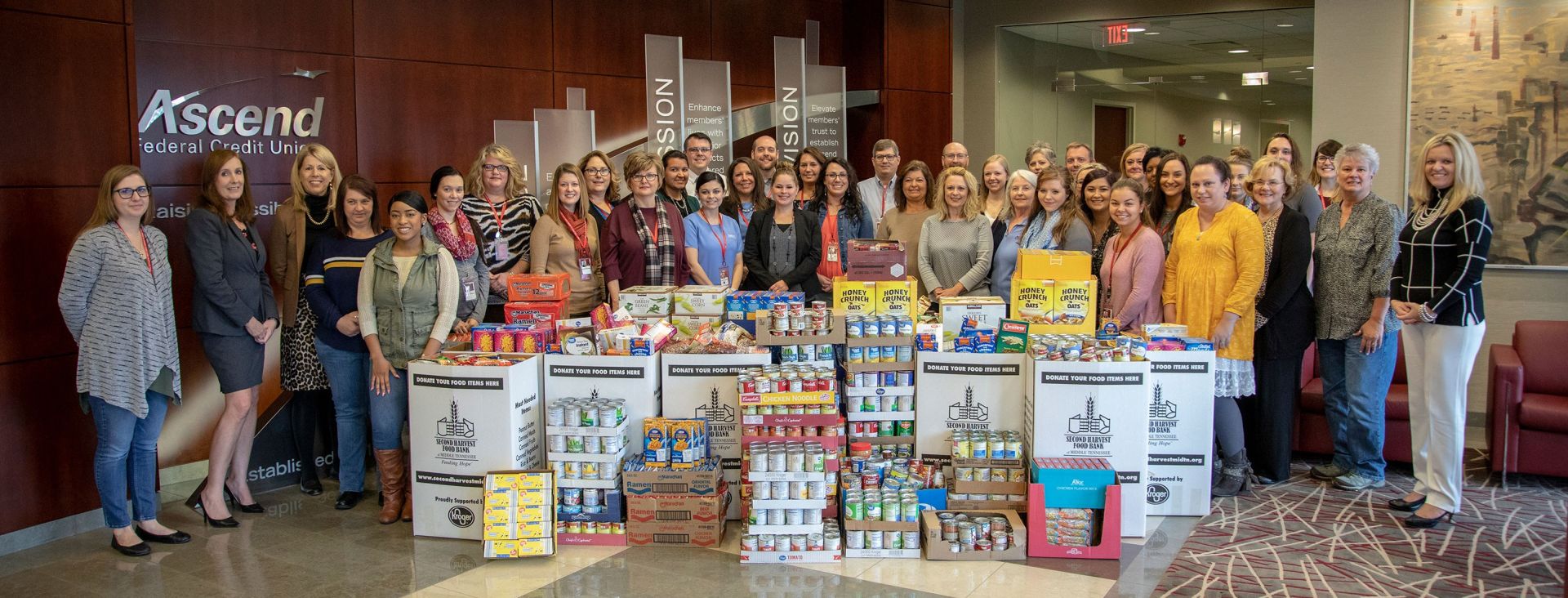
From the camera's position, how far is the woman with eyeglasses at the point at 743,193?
6.47 metres

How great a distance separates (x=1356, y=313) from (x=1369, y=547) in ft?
4.15

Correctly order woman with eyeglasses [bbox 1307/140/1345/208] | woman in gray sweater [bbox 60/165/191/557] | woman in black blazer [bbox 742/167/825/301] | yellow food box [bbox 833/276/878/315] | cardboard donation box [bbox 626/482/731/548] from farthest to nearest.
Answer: woman with eyeglasses [bbox 1307/140/1345/208]
woman in black blazer [bbox 742/167/825/301]
yellow food box [bbox 833/276/878/315]
cardboard donation box [bbox 626/482/731/548]
woman in gray sweater [bbox 60/165/191/557]

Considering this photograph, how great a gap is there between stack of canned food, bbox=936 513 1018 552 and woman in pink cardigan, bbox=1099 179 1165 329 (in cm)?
131

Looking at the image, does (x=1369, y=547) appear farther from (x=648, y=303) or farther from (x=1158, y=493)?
(x=648, y=303)

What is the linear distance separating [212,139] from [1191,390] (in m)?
5.17

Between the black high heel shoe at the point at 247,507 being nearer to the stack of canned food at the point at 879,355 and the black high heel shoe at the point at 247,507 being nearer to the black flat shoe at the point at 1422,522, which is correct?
the stack of canned food at the point at 879,355

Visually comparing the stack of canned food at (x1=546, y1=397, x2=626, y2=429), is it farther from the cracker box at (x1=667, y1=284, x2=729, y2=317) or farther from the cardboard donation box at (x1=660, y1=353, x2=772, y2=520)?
the cracker box at (x1=667, y1=284, x2=729, y2=317)

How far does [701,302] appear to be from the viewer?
513 cm

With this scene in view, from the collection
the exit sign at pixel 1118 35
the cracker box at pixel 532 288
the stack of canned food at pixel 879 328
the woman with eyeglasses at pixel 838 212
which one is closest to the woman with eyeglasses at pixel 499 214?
the cracker box at pixel 532 288

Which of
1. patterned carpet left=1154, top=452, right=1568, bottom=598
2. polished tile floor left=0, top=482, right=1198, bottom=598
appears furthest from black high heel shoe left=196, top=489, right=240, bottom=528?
patterned carpet left=1154, top=452, right=1568, bottom=598

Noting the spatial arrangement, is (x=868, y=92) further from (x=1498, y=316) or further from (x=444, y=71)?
(x=1498, y=316)

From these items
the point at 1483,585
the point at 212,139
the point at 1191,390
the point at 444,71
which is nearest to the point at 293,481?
the point at 212,139

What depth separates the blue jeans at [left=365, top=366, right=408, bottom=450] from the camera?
4.86 m

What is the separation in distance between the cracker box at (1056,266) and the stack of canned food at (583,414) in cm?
200
